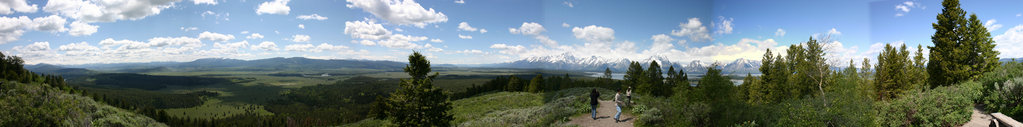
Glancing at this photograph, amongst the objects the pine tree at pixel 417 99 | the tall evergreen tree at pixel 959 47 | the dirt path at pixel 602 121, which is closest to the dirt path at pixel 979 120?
the tall evergreen tree at pixel 959 47

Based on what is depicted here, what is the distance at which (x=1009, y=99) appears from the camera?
12.9m

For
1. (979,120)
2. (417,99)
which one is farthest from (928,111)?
(417,99)

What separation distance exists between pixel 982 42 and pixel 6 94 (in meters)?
83.3

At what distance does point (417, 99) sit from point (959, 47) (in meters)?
29.8

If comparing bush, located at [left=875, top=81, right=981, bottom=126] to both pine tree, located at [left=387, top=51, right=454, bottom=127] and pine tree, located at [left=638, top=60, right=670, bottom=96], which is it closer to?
pine tree, located at [left=387, top=51, right=454, bottom=127]

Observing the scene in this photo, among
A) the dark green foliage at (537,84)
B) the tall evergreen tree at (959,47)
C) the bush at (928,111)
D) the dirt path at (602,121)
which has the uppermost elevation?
the tall evergreen tree at (959,47)

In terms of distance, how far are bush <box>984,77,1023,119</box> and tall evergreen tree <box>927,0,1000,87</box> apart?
30.0ft

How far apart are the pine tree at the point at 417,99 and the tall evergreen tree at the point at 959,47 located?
28278 millimetres

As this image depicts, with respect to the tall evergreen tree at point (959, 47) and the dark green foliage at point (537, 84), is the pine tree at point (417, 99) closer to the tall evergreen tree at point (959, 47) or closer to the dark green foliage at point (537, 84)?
the tall evergreen tree at point (959, 47)

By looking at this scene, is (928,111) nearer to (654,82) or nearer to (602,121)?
(602,121)

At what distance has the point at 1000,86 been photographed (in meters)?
14.5

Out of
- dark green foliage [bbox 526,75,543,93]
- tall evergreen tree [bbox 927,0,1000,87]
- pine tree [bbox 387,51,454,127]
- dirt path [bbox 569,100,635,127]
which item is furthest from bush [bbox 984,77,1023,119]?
dark green foliage [bbox 526,75,543,93]

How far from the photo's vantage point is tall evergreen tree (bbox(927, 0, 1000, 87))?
20.2m

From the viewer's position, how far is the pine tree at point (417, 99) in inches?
751
